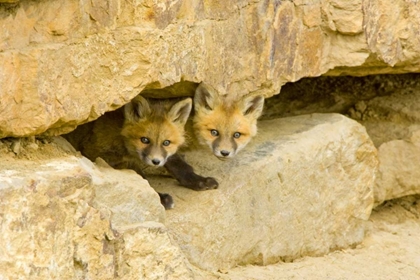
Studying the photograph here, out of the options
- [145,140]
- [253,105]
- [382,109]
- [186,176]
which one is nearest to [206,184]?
[186,176]

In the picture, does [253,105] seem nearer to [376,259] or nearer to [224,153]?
[224,153]

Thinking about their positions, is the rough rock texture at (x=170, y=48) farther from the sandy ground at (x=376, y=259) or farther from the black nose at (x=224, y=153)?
the sandy ground at (x=376, y=259)

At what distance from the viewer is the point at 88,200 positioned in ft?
11.8

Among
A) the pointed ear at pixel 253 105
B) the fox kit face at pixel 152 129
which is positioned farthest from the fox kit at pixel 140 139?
the pointed ear at pixel 253 105

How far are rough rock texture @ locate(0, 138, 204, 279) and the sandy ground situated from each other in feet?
2.95

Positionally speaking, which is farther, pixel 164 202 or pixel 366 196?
pixel 366 196

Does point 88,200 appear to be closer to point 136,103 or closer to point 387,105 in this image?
point 136,103

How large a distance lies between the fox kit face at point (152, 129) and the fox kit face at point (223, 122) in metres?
0.21

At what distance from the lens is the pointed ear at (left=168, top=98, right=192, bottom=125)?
5.19 meters

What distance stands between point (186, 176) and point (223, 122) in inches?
24.9

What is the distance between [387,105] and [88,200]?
4.03 metres

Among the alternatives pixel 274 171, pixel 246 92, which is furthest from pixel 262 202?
pixel 246 92

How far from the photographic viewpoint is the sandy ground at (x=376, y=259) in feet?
16.9

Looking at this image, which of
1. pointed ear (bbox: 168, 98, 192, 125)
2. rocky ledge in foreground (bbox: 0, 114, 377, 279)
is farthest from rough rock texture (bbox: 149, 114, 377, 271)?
pointed ear (bbox: 168, 98, 192, 125)
